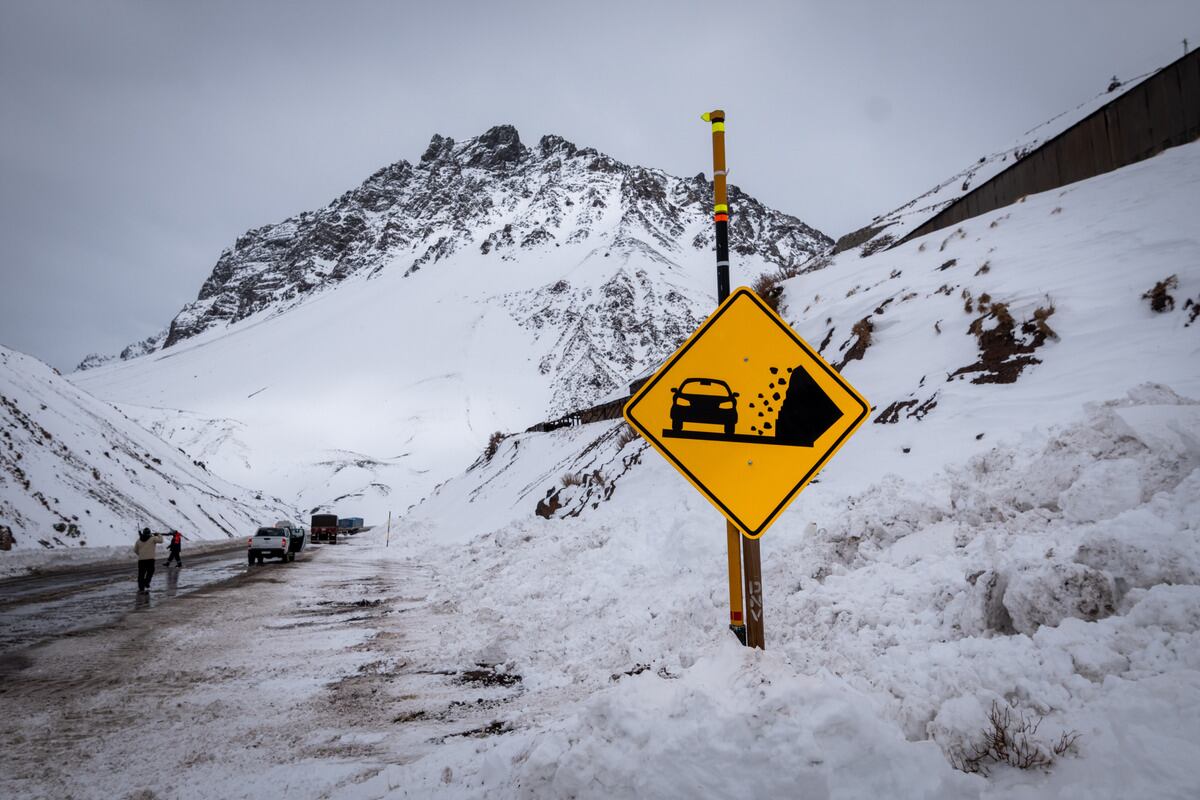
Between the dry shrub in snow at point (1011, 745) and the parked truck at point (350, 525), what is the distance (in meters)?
62.4

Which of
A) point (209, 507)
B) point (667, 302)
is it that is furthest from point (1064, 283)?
point (667, 302)

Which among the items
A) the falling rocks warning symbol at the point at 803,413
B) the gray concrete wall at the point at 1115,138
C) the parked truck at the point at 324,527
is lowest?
the parked truck at the point at 324,527

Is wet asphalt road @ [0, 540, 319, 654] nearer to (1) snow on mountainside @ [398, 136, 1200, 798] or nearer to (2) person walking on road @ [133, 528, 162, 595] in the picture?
(2) person walking on road @ [133, 528, 162, 595]

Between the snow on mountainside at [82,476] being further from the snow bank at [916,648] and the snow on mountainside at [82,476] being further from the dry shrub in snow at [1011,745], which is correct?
the dry shrub in snow at [1011,745]

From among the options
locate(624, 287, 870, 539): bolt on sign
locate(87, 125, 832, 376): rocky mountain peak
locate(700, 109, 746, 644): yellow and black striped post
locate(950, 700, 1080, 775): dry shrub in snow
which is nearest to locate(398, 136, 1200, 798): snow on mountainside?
locate(950, 700, 1080, 775): dry shrub in snow

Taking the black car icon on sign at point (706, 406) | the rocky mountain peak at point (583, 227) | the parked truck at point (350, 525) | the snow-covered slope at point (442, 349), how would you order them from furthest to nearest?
the rocky mountain peak at point (583, 227) < the snow-covered slope at point (442, 349) < the parked truck at point (350, 525) < the black car icon on sign at point (706, 406)

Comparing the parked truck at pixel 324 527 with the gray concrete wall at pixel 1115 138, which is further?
the parked truck at pixel 324 527

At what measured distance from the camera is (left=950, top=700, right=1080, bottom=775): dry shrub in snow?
2.81 metres

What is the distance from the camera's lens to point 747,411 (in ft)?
12.2

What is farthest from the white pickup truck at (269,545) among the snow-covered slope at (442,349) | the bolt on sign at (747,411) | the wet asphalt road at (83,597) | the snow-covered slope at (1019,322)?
the snow-covered slope at (442,349)

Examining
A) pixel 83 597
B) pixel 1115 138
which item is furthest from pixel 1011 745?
pixel 1115 138

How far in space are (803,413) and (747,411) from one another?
33 cm

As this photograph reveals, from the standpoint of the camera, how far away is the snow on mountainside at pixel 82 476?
25109mm

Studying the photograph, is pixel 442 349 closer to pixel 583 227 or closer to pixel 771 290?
pixel 583 227
